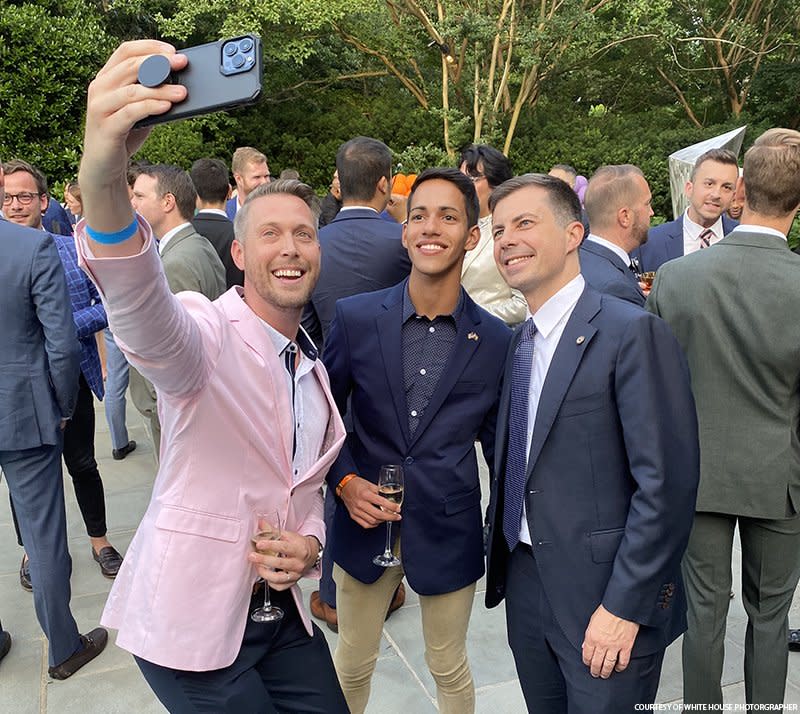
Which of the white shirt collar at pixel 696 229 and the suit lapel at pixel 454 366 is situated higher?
the white shirt collar at pixel 696 229

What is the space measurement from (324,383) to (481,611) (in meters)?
2.41

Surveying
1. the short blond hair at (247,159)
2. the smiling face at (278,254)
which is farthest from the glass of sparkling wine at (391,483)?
the short blond hair at (247,159)

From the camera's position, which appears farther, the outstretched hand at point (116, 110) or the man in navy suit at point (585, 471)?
the man in navy suit at point (585, 471)

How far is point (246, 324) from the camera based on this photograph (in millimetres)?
1953

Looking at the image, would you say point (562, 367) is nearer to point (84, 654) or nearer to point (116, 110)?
point (116, 110)

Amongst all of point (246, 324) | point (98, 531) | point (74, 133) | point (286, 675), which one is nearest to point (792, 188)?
point (246, 324)

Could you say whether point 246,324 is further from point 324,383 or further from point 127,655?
point 127,655

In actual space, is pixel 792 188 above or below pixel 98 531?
above

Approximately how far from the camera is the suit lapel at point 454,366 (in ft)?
8.52

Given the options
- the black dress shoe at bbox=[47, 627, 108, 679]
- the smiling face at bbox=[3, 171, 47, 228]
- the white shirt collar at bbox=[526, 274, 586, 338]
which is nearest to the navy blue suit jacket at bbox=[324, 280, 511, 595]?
the white shirt collar at bbox=[526, 274, 586, 338]

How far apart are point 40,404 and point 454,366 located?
205cm

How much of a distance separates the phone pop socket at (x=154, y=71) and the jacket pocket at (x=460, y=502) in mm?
1784

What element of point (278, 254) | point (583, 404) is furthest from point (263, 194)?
point (583, 404)

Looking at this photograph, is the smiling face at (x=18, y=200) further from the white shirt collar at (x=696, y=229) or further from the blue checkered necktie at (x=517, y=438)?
the white shirt collar at (x=696, y=229)
